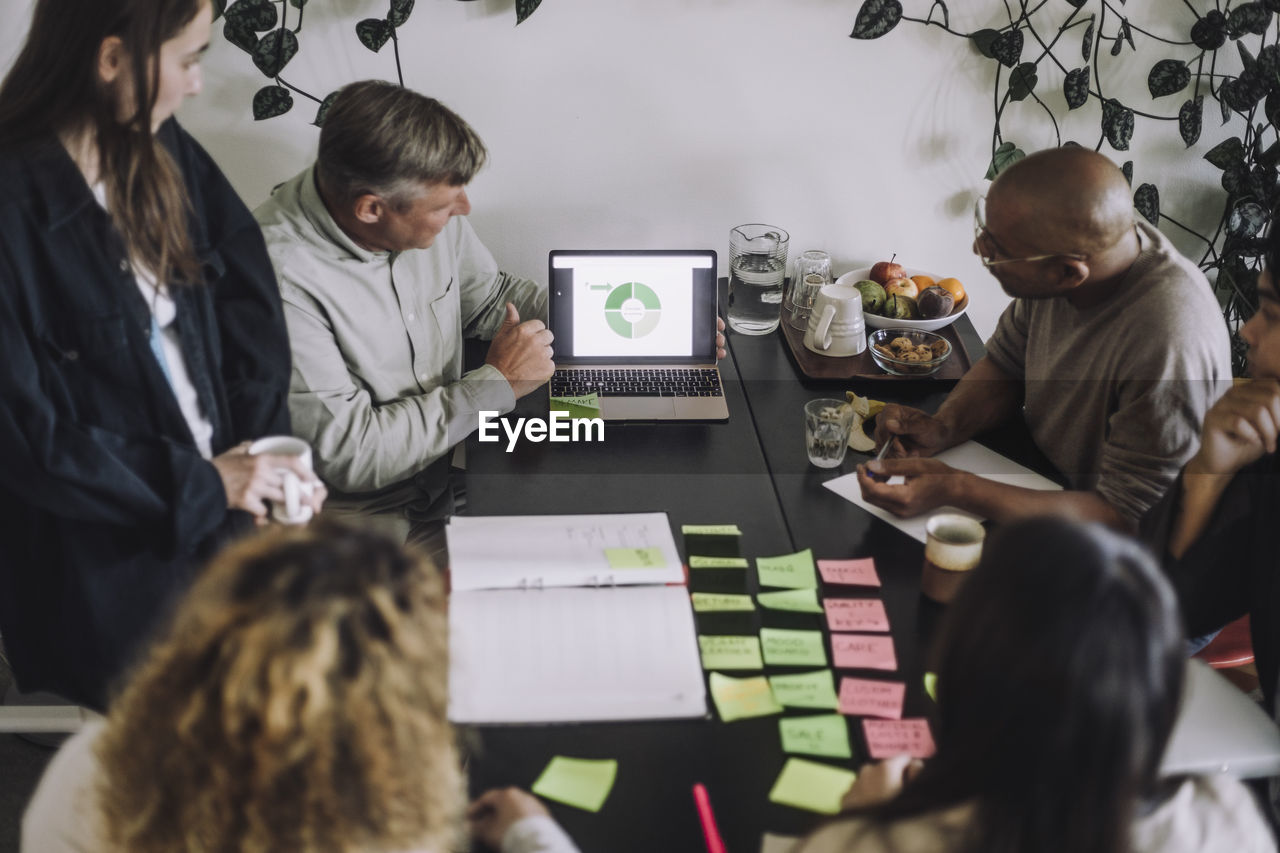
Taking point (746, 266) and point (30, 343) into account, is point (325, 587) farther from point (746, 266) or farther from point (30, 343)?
point (746, 266)

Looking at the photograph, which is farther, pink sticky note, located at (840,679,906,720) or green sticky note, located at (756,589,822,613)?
green sticky note, located at (756,589,822,613)

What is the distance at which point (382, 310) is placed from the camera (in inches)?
79.3

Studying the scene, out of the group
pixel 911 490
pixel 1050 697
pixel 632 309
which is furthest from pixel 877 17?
pixel 1050 697

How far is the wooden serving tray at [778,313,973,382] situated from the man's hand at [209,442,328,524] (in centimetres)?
109

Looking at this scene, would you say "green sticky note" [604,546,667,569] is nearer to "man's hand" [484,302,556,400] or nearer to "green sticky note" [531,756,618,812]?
"green sticky note" [531,756,618,812]

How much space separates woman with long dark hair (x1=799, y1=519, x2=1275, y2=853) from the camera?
2.76 ft

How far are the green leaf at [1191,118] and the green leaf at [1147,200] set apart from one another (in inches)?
5.6

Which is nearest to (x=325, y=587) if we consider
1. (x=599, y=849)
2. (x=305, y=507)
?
(x=599, y=849)

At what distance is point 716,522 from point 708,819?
61 centimetres

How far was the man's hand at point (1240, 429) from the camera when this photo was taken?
1.58 m

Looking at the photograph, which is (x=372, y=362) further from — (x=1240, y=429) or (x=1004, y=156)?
(x=1004, y=156)

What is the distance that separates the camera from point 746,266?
2496 millimetres

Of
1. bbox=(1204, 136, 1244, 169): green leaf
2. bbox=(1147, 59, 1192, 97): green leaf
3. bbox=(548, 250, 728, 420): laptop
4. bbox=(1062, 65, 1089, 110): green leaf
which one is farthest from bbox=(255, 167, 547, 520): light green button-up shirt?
bbox=(1204, 136, 1244, 169): green leaf

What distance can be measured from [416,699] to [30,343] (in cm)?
90
